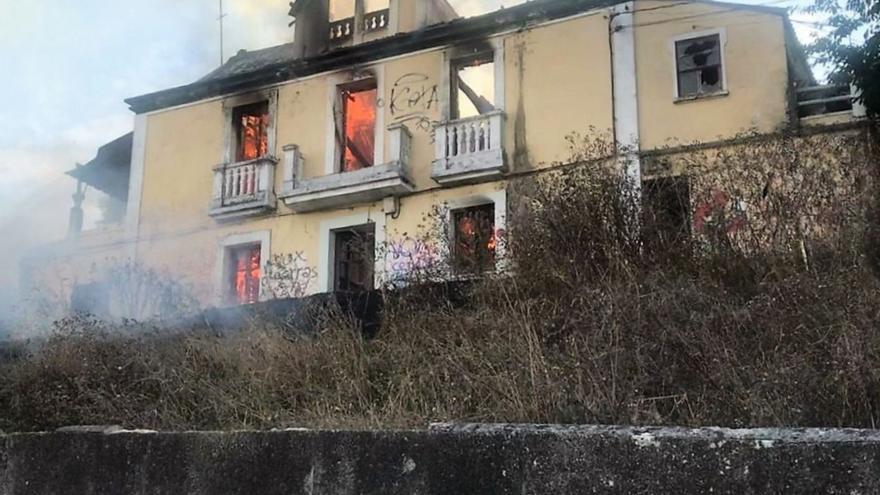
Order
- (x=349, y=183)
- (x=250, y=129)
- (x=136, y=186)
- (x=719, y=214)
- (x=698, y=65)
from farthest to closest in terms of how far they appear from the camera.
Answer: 1. (x=136, y=186)
2. (x=250, y=129)
3. (x=349, y=183)
4. (x=698, y=65)
5. (x=719, y=214)

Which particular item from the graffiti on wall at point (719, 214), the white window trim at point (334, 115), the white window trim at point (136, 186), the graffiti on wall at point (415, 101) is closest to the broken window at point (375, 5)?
the white window trim at point (334, 115)

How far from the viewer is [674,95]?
40.0 ft

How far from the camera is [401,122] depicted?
1420cm

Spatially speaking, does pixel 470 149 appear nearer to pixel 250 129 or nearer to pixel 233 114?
pixel 250 129

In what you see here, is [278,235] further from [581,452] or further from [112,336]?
[581,452]

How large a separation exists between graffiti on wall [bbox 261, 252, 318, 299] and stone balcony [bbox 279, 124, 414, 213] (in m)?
0.97

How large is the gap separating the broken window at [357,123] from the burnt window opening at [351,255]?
4.58 ft

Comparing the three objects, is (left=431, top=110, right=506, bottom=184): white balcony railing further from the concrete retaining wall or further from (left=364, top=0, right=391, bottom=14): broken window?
the concrete retaining wall

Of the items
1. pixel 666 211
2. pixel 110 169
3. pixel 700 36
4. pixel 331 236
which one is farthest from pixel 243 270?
pixel 666 211

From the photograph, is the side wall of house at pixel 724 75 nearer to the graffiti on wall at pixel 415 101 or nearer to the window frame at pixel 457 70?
the window frame at pixel 457 70

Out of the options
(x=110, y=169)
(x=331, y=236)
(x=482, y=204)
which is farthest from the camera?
(x=110, y=169)

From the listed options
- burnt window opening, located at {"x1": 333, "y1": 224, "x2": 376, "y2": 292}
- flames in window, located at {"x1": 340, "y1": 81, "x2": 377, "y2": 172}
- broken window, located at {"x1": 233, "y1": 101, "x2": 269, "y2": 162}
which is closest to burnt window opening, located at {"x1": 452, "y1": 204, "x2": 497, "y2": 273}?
burnt window opening, located at {"x1": 333, "y1": 224, "x2": 376, "y2": 292}

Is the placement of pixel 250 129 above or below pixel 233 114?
below

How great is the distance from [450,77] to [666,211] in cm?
666
